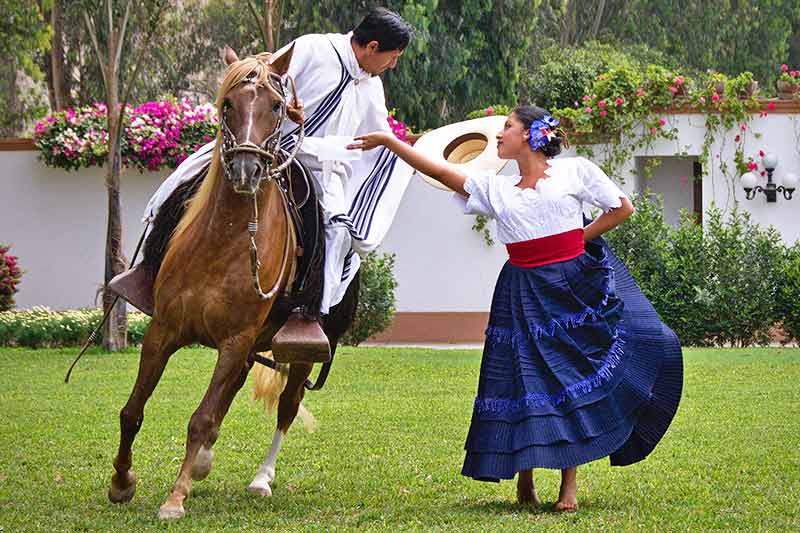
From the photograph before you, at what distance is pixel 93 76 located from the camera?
32.3 m

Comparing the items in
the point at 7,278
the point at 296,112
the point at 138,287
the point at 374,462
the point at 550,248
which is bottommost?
the point at 7,278

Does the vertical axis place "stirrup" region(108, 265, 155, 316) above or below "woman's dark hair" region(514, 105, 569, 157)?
below

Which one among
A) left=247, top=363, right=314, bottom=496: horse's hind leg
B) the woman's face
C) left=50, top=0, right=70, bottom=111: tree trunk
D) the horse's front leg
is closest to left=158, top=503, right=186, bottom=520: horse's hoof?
the horse's front leg

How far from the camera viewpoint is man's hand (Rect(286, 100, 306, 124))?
7.00 m

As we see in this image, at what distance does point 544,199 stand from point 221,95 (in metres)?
1.69

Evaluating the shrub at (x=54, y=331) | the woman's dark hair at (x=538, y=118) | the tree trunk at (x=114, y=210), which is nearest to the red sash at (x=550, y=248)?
the woman's dark hair at (x=538, y=118)

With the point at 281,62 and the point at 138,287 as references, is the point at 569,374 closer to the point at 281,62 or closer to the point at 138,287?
the point at 281,62

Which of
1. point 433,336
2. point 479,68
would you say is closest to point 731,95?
point 433,336

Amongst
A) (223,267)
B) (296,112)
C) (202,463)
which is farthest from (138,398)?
(296,112)

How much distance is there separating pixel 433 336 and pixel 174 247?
12565mm

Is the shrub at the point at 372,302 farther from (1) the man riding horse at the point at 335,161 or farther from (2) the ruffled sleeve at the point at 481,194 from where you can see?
(2) the ruffled sleeve at the point at 481,194

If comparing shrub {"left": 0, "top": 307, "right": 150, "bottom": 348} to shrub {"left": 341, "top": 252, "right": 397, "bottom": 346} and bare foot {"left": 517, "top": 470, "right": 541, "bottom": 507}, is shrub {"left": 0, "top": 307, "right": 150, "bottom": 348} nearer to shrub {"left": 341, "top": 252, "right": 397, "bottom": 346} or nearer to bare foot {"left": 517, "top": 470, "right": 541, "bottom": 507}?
shrub {"left": 341, "top": 252, "right": 397, "bottom": 346}

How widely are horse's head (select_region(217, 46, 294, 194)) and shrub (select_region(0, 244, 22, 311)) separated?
12.7m

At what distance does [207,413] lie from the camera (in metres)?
6.66
